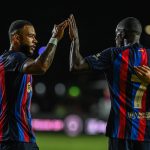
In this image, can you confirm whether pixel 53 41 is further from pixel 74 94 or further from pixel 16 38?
pixel 74 94

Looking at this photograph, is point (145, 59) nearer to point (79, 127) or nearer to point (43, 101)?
point (79, 127)

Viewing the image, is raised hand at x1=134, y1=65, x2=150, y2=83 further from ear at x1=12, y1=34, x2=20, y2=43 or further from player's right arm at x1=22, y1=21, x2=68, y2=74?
ear at x1=12, y1=34, x2=20, y2=43

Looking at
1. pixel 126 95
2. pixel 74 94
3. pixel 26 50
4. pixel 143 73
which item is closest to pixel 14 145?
pixel 26 50

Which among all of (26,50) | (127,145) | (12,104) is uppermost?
(26,50)

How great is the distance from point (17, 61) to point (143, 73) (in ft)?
4.75

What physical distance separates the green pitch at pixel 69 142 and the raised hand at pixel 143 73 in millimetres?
8463

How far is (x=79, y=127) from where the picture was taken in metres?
18.6

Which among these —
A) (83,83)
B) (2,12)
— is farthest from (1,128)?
(83,83)

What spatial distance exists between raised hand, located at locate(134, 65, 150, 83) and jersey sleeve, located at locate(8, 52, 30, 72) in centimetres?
129

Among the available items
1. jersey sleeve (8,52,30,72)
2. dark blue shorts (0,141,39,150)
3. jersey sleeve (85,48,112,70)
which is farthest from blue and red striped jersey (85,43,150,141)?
dark blue shorts (0,141,39,150)

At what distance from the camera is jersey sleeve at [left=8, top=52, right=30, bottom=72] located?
6324mm

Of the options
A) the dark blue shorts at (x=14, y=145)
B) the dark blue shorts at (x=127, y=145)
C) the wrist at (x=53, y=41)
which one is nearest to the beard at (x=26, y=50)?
the wrist at (x=53, y=41)

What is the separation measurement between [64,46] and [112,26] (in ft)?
11.5

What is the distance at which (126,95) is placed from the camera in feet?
22.0
